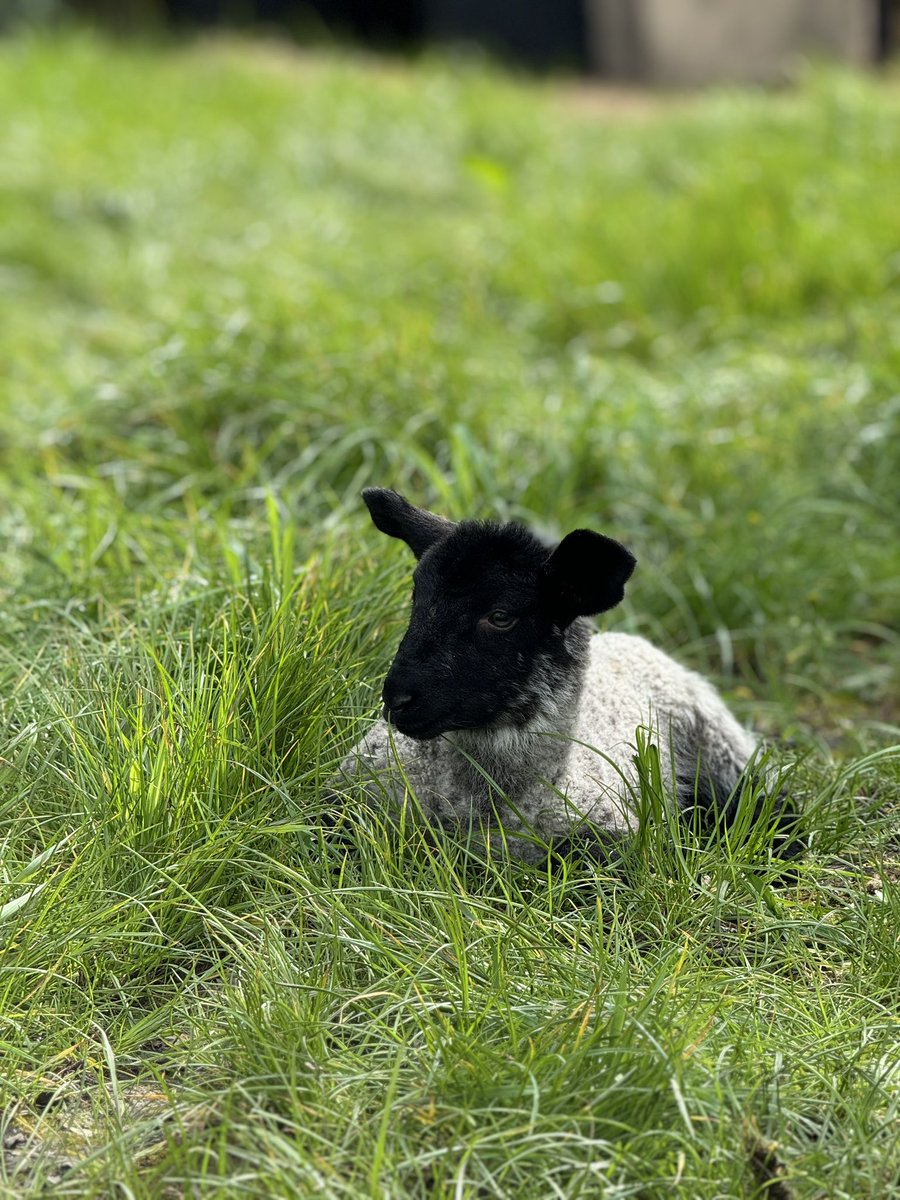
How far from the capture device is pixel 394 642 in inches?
160

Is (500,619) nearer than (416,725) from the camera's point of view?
No

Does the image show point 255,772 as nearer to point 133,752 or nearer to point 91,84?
point 133,752

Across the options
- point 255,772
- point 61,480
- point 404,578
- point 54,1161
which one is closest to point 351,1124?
point 54,1161

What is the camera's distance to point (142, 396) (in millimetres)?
6066

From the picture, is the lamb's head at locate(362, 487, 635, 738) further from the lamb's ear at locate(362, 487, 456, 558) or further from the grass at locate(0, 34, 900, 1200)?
the grass at locate(0, 34, 900, 1200)

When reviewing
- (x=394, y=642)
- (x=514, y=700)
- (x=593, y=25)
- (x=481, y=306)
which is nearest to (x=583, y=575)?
(x=514, y=700)

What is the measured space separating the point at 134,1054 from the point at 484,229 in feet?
24.0

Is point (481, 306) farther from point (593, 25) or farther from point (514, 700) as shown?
point (593, 25)

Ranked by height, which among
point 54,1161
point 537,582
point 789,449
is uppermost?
point 537,582

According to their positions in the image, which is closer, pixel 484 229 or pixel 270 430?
pixel 270 430

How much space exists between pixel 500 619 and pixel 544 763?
0.37 m

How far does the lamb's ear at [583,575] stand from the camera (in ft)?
10.7

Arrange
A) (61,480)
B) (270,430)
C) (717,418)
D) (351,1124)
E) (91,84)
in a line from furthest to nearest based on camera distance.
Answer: (91,84)
(717,418)
(270,430)
(61,480)
(351,1124)

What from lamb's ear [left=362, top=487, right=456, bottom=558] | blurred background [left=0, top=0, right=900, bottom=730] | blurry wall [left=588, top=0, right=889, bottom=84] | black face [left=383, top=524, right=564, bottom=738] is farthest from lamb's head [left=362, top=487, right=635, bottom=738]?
blurry wall [left=588, top=0, right=889, bottom=84]
